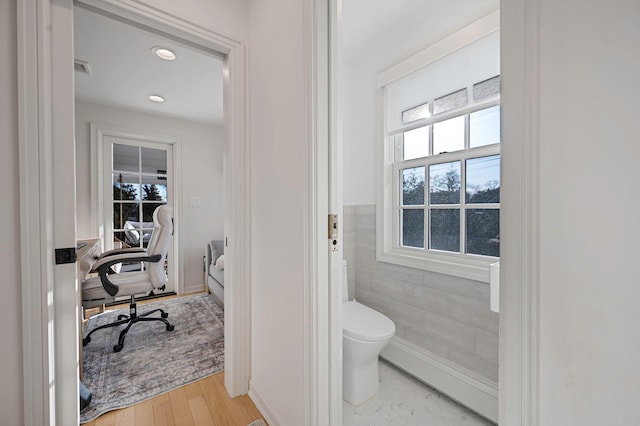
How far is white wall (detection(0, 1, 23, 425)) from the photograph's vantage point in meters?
1.03

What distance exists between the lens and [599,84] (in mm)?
375

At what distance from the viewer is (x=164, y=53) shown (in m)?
2.17

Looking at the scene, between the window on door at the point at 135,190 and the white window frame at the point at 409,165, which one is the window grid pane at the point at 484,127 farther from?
the window on door at the point at 135,190

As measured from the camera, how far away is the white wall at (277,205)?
44.8 inches

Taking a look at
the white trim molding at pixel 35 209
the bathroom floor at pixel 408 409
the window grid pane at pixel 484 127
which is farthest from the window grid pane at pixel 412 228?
the white trim molding at pixel 35 209

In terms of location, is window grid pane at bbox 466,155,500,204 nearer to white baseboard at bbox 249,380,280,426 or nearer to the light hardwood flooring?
white baseboard at bbox 249,380,280,426

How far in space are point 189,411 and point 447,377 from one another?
1.54 meters

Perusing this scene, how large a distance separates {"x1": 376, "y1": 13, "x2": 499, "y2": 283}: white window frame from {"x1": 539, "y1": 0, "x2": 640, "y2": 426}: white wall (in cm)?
123

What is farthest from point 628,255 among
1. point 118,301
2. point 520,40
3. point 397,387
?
point 118,301

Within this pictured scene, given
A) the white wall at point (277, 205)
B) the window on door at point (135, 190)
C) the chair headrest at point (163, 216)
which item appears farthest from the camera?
the window on door at point (135, 190)

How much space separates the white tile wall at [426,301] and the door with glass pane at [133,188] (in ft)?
9.26

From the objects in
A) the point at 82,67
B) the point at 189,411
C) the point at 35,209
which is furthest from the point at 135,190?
the point at 189,411

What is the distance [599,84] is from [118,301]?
4.23 metres

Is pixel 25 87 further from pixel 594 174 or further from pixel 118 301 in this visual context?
pixel 118 301
